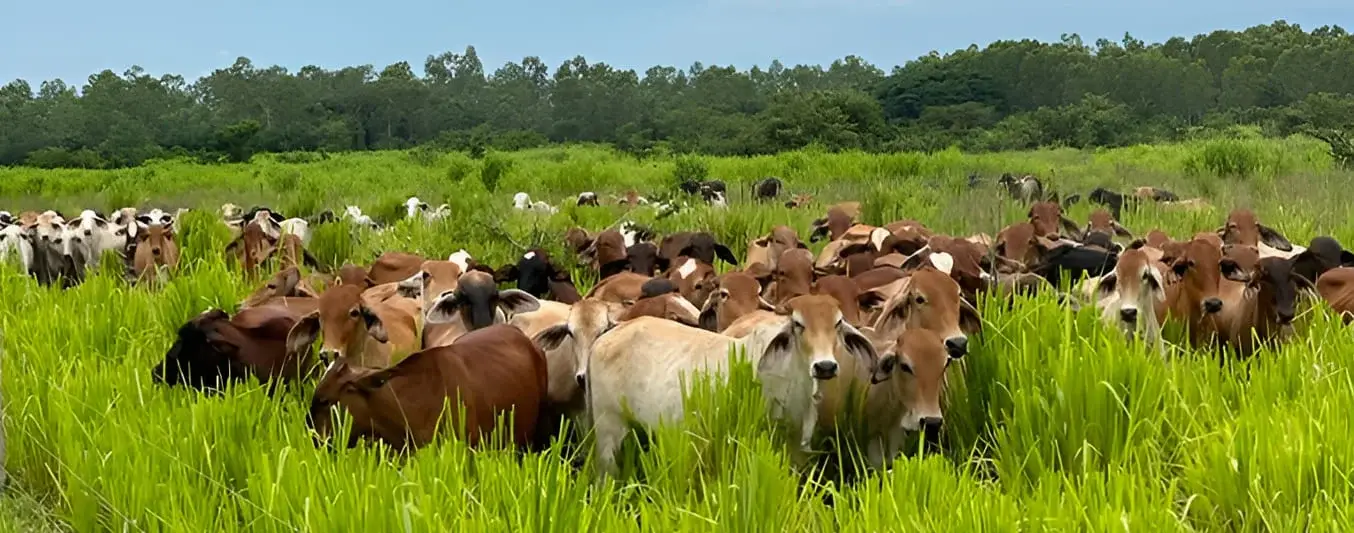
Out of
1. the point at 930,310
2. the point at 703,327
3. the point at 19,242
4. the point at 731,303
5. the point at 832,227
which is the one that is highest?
the point at 930,310

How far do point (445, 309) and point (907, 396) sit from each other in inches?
93.0

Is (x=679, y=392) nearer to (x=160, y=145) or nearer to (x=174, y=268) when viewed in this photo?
(x=174, y=268)

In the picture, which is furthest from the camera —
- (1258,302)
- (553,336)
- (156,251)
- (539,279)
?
(156,251)

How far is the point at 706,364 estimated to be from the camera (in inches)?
152

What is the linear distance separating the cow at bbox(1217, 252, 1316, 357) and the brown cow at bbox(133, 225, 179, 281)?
721cm

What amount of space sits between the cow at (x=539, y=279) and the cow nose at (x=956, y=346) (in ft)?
9.62

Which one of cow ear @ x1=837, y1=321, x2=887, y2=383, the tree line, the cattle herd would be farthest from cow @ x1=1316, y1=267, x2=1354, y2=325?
the tree line

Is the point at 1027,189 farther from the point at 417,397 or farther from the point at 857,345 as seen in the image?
the point at 417,397

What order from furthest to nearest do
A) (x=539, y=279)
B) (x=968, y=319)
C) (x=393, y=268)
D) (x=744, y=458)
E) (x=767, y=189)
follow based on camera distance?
(x=767, y=189), (x=393, y=268), (x=539, y=279), (x=968, y=319), (x=744, y=458)

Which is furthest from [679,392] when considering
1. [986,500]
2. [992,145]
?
[992,145]

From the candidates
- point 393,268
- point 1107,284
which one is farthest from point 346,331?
point 1107,284

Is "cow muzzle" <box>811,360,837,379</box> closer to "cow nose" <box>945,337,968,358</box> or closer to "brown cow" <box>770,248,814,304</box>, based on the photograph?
"cow nose" <box>945,337,968,358</box>

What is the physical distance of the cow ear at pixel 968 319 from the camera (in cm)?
443

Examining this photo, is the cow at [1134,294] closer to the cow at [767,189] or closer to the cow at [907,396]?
the cow at [907,396]
